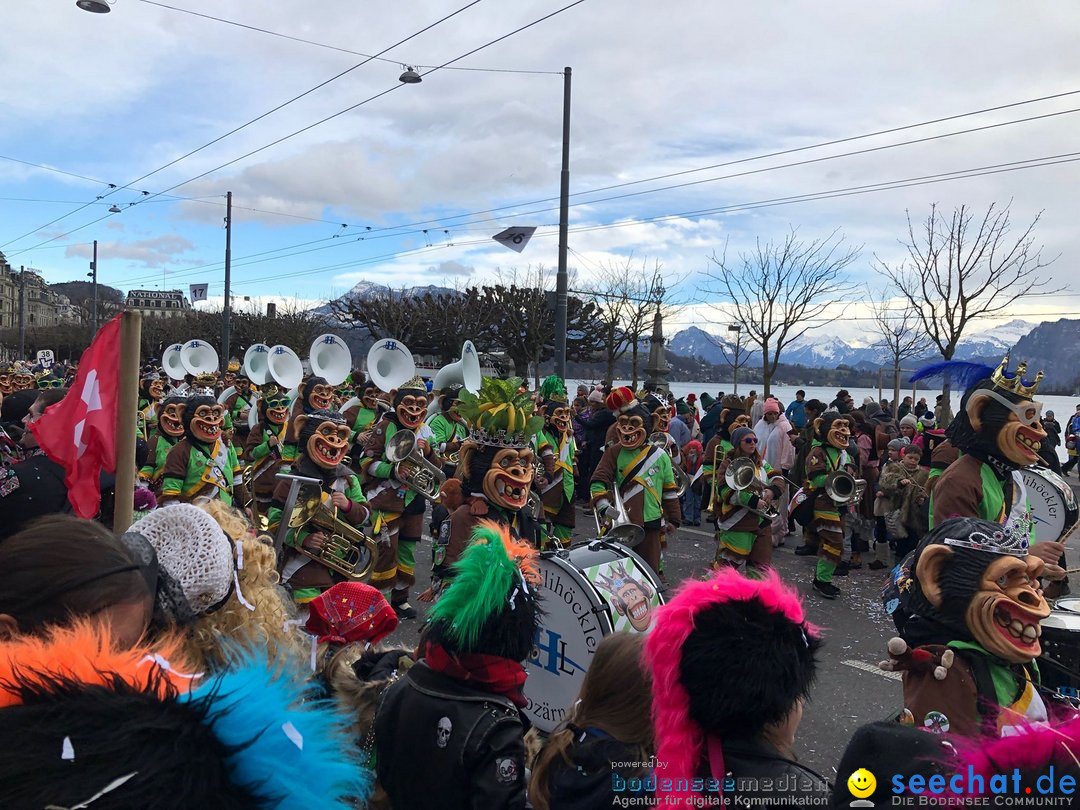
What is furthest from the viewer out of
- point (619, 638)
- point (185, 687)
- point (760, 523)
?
point (760, 523)

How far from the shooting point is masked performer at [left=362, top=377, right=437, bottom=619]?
699 cm

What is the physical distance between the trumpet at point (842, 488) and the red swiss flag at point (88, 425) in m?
7.03

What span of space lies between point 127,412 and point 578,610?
2272mm

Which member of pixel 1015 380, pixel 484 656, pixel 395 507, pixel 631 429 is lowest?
pixel 395 507

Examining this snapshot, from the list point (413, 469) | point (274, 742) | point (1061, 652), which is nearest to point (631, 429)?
point (413, 469)

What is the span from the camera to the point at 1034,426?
13.8 ft

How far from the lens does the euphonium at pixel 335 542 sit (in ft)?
16.8

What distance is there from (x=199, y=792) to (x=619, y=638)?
1.46 m

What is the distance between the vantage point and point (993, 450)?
418 centimetres

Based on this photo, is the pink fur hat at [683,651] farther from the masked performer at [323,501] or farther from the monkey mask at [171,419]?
the monkey mask at [171,419]

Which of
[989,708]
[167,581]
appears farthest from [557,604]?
Result: [167,581]

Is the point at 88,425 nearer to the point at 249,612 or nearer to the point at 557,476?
the point at 249,612

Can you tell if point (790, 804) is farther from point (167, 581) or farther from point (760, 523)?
point (760, 523)

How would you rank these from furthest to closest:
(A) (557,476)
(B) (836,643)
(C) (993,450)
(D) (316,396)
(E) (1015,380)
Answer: (D) (316,396) < (A) (557,476) < (B) (836,643) < (E) (1015,380) < (C) (993,450)
